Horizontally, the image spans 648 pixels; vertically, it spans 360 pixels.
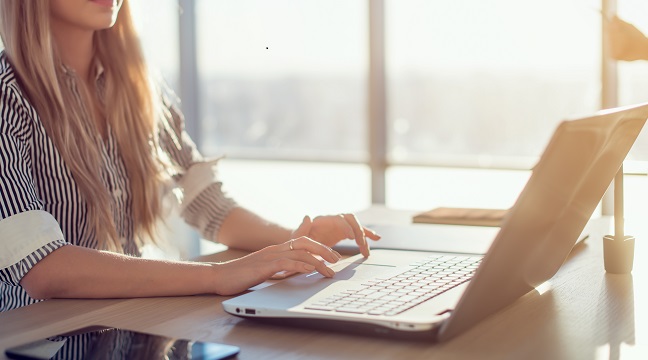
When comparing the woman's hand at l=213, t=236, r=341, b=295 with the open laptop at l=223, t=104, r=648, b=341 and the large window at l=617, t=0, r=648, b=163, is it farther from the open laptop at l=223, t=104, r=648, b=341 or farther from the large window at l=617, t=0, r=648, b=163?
the large window at l=617, t=0, r=648, b=163

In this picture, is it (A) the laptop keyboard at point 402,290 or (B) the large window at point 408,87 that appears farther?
(B) the large window at point 408,87

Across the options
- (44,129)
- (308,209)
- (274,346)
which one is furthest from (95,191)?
(308,209)

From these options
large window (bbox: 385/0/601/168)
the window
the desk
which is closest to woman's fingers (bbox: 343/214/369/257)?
the desk

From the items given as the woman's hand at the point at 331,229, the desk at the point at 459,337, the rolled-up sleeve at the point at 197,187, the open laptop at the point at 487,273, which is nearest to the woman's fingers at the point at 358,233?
the woman's hand at the point at 331,229

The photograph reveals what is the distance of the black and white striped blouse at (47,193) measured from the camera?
1343 mm

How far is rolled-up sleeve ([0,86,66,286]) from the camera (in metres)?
1.33

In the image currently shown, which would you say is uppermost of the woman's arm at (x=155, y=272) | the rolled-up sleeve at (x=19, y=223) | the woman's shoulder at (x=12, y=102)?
the woman's shoulder at (x=12, y=102)

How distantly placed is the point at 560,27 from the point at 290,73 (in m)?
1.50

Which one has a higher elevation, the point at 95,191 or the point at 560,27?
the point at 560,27

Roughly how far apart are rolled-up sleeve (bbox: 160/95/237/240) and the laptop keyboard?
2.24 feet

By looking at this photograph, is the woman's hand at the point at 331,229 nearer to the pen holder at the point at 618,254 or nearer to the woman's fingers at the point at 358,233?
the woman's fingers at the point at 358,233

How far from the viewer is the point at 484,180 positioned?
167 inches

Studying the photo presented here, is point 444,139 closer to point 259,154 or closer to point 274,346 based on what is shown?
point 259,154

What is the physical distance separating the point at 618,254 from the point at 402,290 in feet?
1.49
